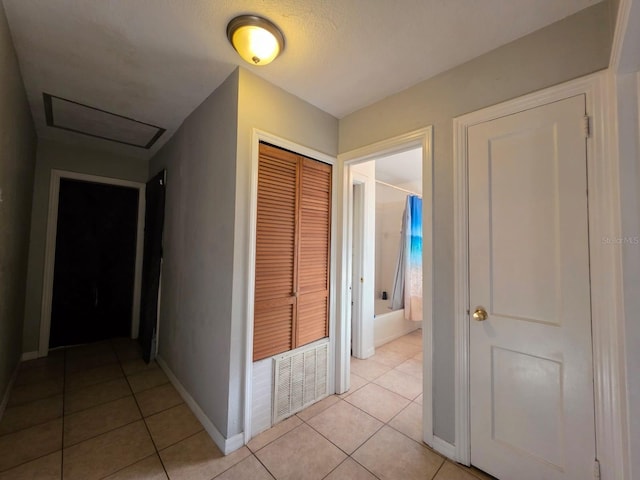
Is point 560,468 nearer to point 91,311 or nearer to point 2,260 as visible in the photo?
point 2,260

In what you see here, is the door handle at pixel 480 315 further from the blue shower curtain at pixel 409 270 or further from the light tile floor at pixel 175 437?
the blue shower curtain at pixel 409 270

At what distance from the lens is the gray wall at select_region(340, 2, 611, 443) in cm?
125

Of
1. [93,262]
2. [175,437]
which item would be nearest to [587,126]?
[175,437]

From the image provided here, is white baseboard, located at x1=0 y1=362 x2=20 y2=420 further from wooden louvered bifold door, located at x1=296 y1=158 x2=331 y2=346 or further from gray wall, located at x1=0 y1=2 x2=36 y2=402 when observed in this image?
wooden louvered bifold door, located at x1=296 y1=158 x2=331 y2=346

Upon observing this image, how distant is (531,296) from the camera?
135 centimetres

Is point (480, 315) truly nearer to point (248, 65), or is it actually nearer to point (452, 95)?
point (452, 95)

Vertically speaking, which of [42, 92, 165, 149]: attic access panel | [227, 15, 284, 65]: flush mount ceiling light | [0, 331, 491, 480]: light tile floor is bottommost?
[0, 331, 491, 480]: light tile floor

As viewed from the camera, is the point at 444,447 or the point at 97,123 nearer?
the point at 444,447

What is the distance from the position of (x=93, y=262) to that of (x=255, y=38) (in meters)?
3.70

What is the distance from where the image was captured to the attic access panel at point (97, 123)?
2244 mm

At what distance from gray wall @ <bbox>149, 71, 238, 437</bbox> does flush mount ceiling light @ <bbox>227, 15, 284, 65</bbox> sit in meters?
0.31

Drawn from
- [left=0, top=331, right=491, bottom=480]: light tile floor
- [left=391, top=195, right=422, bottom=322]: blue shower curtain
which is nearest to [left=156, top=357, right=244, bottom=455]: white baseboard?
[left=0, top=331, right=491, bottom=480]: light tile floor

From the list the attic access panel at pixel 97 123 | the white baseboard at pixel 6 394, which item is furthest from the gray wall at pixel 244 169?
the white baseboard at pixel 6 394

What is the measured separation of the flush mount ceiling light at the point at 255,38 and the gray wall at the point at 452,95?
0.96 metres
